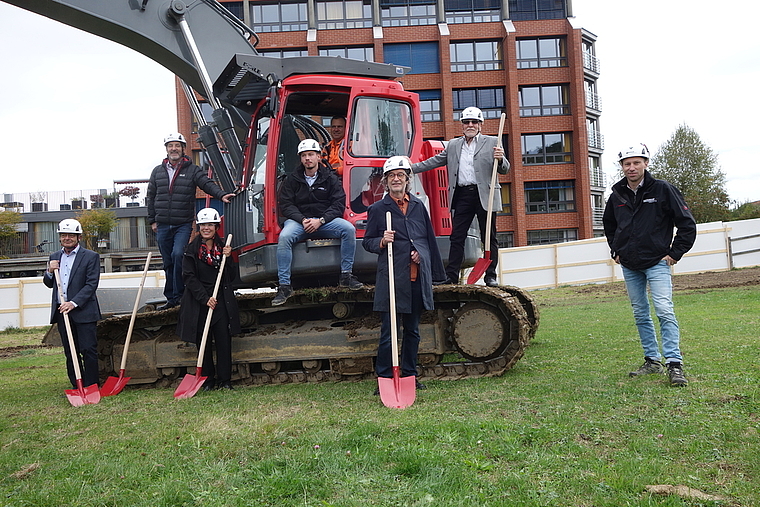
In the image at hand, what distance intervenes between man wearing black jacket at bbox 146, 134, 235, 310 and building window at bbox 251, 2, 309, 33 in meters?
31.1

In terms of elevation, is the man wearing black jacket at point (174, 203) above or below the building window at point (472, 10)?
below

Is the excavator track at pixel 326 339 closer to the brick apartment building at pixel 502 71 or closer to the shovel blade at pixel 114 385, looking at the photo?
the shovel blade at pixel 114 385

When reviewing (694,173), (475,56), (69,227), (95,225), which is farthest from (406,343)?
(694,173)

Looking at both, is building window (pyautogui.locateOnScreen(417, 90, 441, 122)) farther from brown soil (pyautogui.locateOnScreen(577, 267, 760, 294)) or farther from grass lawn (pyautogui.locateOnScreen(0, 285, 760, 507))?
grass lawn (pyautogui.locateOnScreen(0, 285, 760, 507))

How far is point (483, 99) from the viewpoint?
38.4 metres

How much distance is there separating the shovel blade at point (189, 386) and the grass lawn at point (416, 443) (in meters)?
0.12

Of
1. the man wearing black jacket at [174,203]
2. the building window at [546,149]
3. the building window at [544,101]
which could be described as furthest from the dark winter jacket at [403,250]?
the building window at [544,101]

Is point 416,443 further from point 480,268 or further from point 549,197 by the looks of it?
point 549,197

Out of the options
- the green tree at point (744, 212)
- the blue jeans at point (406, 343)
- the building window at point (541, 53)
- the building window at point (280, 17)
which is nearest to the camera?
the blue jeans at point (406, 343)

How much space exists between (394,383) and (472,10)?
36.9 m

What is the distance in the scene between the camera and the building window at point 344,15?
1481 inches

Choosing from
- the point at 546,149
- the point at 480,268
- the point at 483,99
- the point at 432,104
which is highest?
the point at 483,99

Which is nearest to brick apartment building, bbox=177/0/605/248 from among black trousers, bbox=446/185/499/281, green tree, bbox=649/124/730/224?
green tree, bbox=649/124/730/224

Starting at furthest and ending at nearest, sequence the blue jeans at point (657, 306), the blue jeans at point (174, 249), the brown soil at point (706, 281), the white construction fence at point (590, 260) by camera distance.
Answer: the white construction fence at point (590, 260) → the brown soil at point (706, 281) → the blue jeans at point (174, 249) → the blue jeans at point (657, 306)
